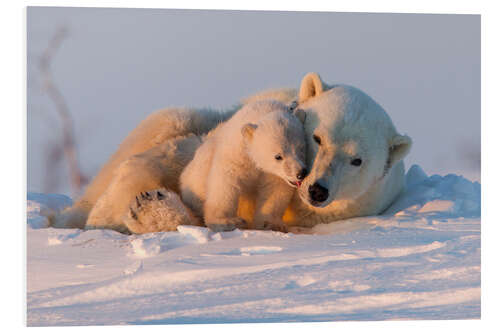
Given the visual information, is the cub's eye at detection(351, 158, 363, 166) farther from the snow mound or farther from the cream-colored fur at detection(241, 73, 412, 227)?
the snow mound

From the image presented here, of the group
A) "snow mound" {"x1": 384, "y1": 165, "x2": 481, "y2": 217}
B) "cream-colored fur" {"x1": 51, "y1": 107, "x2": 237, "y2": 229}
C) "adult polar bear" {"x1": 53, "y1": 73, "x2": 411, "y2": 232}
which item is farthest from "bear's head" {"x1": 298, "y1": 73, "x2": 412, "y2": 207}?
"cream-colored fur" {"x1": 51, "y1": 107, "x2": 237, "y2": 229}

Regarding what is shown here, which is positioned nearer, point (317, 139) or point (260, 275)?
point (260, 275)

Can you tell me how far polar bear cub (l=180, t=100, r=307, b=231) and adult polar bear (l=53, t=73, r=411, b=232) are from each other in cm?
16

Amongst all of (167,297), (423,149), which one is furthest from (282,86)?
(167,297)

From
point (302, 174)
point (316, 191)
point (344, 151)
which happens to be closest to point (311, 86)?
point (344, 151)

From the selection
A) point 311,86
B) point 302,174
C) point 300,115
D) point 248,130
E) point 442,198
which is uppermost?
point 311,86

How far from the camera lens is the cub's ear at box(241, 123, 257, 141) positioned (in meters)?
4.47

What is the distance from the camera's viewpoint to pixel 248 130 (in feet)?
14.7

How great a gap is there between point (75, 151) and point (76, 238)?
1078 millimetres

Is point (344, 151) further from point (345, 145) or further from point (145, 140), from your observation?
point (145, 140)

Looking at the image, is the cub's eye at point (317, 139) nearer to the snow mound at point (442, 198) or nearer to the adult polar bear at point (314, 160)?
the adult polar bear at point (314, 160)

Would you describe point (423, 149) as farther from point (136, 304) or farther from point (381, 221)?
point (136, 304)

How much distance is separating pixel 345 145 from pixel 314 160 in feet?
0.69

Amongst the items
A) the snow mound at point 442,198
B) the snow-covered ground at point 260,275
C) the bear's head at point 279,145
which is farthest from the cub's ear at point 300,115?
the snow mound at point 442,198
